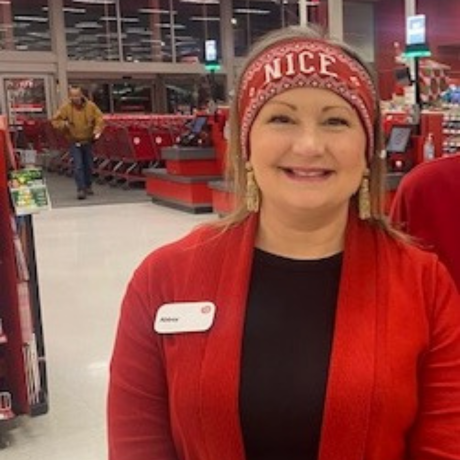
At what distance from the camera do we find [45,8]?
17141 mm

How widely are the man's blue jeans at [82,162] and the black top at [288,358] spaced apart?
910 cm

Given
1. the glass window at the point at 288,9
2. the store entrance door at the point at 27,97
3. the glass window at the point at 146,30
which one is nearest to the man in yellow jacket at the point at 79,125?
the store entrance door at the point at 27,97

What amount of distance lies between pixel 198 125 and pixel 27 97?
8.90 meters

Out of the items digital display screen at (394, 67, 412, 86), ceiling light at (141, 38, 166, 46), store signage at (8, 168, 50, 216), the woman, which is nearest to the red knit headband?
the woman

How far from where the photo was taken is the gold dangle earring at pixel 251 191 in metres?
1.30

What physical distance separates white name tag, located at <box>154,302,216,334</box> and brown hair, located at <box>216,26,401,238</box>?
186 millimetres

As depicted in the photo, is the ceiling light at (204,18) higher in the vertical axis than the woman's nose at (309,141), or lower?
higher

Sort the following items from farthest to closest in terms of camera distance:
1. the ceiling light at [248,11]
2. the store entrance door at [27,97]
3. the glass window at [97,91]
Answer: the ceiling light at [248,11] → the glass window at [97,91] → the store entrance door at [27,97]

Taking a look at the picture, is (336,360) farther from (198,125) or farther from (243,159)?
(198,125)

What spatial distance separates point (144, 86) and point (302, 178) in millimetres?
18024

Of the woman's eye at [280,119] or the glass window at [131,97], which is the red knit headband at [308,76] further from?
the glass window at [131,97]

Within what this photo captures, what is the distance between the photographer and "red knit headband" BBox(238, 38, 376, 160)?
1190 mm

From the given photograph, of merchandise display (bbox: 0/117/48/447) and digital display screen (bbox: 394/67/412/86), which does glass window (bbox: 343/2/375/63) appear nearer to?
digital display screen (bbox: 394/67/412/86)

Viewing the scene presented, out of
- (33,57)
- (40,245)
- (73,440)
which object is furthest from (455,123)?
(33,57)
